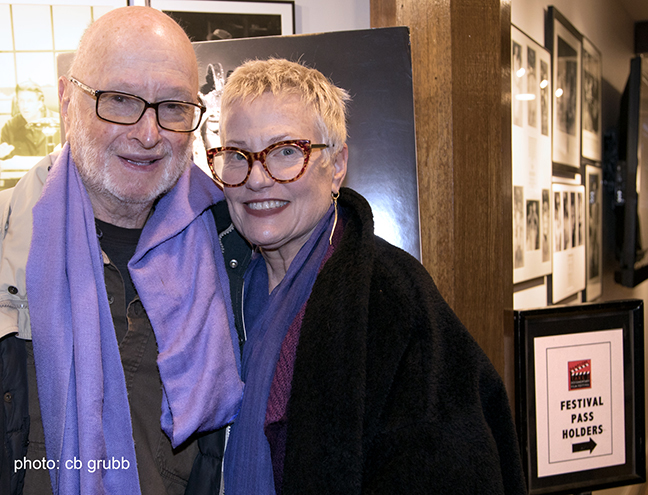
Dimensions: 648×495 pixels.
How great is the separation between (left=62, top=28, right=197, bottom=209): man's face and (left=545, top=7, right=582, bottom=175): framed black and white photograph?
1.98 meters

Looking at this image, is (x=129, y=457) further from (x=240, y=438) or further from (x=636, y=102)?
(x=636, y=102)

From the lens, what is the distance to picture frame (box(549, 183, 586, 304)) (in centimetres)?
259

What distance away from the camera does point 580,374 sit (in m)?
1.96

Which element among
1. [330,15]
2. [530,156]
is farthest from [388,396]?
[330,15]

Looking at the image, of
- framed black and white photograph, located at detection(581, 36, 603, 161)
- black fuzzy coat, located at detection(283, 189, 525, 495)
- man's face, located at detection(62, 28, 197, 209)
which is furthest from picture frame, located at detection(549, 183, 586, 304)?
man's face, located at detection(62, 28, 197, 209)

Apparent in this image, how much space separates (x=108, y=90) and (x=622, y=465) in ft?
7.51

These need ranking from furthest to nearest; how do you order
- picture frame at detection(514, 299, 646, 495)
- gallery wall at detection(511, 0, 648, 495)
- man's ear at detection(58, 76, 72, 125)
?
gallery wall at detection(511, 0, 648, 495) → picture frame at detection(514, 299, 646, 495) → man's ear at detection(58, 76, 72, 125)

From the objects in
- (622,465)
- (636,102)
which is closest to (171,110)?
(622,465)

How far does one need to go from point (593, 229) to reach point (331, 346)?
267 centimetres

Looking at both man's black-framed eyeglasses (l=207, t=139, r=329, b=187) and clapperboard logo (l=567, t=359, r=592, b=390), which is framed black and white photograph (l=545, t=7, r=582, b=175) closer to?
clapperboard logo (l=567, t=359, r=592, b=390)

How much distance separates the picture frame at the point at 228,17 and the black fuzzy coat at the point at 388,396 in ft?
4.90

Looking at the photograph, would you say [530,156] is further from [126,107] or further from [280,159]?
[126,107]

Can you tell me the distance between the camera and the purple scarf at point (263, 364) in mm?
1215

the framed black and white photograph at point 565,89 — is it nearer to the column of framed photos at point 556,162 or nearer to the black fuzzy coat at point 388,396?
the column of framed photos at point 556,162
